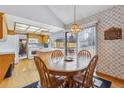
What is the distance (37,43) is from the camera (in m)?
8.70

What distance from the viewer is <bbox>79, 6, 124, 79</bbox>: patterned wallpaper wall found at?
3.19m

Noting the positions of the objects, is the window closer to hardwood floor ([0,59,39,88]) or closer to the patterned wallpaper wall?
the patterned wallpaper wall

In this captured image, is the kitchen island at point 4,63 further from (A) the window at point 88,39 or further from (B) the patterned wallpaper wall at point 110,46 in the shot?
(B) the patterned wallpaper wall at point 110,46

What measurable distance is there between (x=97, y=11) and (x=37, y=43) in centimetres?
594

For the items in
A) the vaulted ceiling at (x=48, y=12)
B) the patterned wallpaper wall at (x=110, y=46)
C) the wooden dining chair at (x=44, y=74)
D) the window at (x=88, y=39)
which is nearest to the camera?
the wooden dining chair at (x=44, y=74)

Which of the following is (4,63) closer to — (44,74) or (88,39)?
(44,74)

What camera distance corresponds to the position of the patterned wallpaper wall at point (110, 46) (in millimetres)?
3194

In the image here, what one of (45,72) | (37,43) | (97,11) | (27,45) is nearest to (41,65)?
(45,72)

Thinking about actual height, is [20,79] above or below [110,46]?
below

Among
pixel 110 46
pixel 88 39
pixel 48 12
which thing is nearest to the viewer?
pixel 110 46

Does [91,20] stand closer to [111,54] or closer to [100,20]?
[100,20]

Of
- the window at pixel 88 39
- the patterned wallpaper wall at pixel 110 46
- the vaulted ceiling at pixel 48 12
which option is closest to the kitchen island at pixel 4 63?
the vaulted ceiling at pixel 48 12

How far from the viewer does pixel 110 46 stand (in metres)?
3.50

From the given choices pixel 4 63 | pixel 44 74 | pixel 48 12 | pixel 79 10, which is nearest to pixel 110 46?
pixel 79 10
